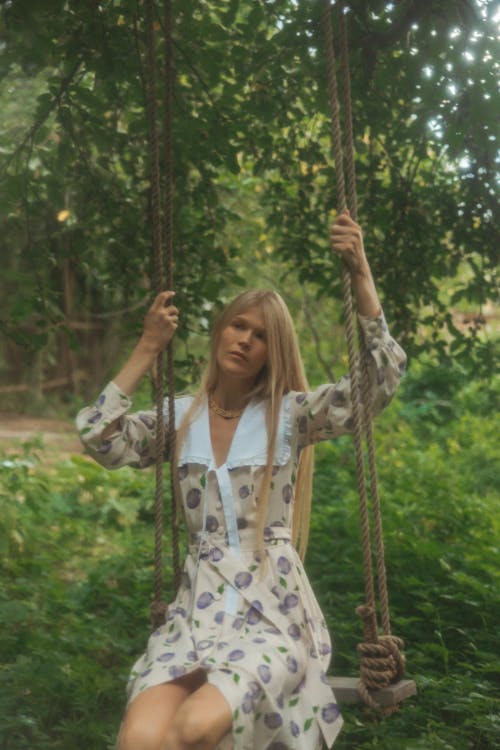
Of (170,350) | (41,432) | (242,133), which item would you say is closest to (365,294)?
(170,350)

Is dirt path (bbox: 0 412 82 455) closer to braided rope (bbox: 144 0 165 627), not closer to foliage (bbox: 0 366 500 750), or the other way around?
foliage (bbox: 0 366 500 750)

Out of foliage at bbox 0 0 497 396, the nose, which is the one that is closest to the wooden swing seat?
the nose

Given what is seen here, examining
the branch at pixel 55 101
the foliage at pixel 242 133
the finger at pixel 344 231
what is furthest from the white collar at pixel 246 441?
the branch at pixel 55 101

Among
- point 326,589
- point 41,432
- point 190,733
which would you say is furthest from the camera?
point 41,432

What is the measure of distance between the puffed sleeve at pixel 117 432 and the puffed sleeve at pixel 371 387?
46 centimetres

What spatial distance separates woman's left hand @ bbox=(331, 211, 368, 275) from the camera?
8.84 ft

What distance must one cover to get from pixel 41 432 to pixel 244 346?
7657mm

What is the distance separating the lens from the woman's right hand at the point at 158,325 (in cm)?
284

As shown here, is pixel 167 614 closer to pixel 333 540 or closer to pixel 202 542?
pixel 202 542

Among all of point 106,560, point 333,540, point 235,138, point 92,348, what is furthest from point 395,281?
point 92,348

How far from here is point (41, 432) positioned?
10.2 m

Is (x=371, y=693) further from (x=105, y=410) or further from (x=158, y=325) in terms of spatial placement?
(x=158, y=325)

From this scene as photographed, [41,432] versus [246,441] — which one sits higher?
[246,441]

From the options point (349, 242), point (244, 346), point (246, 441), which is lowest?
point (246, 441)
